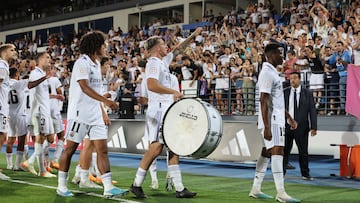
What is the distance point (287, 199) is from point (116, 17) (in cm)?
3176

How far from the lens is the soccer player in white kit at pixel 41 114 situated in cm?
1050

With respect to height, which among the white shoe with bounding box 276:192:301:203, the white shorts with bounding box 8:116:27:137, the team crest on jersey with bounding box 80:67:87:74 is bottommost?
the white shoe with bounding box 276:192:301:203

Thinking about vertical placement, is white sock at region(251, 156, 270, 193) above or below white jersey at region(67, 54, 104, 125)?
below

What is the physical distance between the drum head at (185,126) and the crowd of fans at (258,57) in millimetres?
2740

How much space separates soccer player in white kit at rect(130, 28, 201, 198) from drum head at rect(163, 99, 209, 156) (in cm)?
20

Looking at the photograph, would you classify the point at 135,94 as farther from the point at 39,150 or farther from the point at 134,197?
the point at 134,197

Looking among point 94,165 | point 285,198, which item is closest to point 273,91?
point 285,198

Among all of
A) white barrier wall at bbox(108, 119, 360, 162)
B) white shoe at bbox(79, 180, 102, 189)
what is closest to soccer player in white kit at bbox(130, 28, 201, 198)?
white shoe at bbox(79, 180, 102, 189)

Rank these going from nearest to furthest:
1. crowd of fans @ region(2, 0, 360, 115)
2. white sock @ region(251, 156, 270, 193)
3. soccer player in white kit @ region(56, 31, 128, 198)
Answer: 1. soccer player in white kit @ region(56, 31, 128, 198)
2. white sock @ region(251, 156, 270, 193)
3. crowd of fans @ region(2, 0, 360, 115)

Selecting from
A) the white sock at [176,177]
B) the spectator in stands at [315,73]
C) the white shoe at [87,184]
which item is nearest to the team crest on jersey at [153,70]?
the white sock at [176,177]

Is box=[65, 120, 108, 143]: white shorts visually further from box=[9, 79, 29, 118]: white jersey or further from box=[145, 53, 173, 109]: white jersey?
box=[9, 79, 29, 118]: white jersey

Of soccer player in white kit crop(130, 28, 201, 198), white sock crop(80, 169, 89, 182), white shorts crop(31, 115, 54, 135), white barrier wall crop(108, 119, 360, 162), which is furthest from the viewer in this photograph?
white barrier wall crop(108, 119, 360, 162)

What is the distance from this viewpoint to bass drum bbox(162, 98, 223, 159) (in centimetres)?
702

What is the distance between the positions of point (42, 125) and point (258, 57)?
769cm
